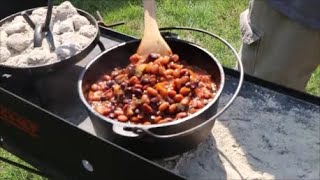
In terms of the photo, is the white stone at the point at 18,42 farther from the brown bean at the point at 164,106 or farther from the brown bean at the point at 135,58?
the brown bean at the point at 164,106

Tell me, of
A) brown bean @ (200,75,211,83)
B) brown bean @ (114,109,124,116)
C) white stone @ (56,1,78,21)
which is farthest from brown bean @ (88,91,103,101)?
white stone @ (56,1,78,21)

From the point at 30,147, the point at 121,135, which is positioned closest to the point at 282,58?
the point at 121,135

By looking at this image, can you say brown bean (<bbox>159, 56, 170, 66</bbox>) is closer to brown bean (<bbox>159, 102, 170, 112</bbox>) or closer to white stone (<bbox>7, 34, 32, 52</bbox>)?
brown bean (<bbox>159, 102, 170, 112</bbox>)

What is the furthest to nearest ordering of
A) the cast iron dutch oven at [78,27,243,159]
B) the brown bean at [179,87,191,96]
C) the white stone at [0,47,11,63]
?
the white stone at [0,47,11,63] < the brown bean at [179,87,191,96] < the cast iron dutch oven at [78,27,243,159]

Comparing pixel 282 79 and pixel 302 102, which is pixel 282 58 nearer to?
pixel 282 79

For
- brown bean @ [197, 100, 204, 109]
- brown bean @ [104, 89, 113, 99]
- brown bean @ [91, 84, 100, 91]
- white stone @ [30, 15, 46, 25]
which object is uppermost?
white stone @ [30, 15, 46, 25]

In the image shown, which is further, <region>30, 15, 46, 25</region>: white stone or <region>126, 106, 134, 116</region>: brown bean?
<region>30, 15, 46, 25</region>: white stone

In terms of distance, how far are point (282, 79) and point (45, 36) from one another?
985mm

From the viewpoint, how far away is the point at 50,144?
1.45 meters

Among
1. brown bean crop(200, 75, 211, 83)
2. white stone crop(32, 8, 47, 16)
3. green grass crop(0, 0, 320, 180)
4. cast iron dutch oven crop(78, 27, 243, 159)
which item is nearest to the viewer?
cast iron dutch oven crop(78, 27, 243, 159)

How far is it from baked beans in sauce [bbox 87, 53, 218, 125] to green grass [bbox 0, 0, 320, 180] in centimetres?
143

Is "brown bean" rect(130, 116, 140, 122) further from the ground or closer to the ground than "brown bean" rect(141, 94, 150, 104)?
closer to the ground

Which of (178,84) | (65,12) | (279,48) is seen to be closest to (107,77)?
(178,84)

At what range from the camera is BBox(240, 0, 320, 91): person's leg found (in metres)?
1.78
